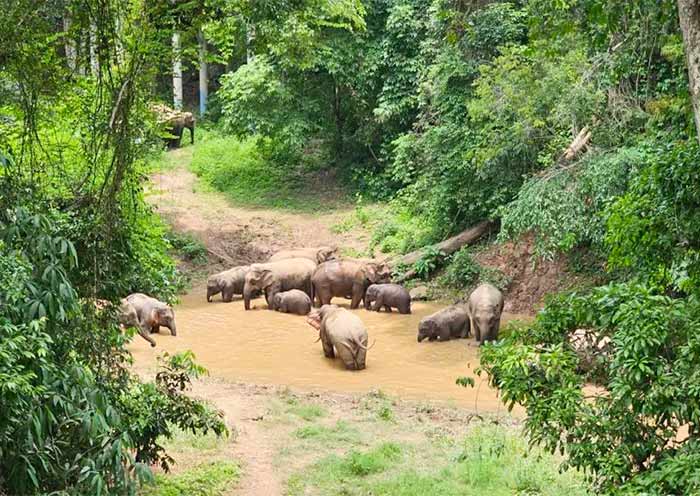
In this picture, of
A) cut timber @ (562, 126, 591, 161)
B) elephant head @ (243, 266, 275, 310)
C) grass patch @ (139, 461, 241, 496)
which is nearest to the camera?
grass patch @ (139, 461, 241, 496)

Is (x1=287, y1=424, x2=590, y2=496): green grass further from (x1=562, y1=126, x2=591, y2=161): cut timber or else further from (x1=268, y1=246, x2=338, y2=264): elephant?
(x1=268, y1=246, x2=338, y2=264): elephant

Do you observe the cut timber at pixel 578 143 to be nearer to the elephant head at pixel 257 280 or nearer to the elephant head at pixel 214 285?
the elephant head at pixel 257 280

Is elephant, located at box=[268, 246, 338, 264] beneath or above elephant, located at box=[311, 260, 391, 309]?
above

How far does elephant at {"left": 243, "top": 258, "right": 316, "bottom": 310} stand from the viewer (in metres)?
19.2

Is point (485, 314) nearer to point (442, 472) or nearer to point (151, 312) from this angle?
point (151, 312)

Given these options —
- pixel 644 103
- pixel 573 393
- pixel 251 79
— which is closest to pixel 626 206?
pixel 573 393

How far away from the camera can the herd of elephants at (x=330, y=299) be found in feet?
47.1

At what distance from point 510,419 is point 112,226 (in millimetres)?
6215

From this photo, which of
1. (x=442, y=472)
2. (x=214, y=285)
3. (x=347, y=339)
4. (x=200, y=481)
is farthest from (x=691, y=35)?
(x=214, y=285)

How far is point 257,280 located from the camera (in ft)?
63.4

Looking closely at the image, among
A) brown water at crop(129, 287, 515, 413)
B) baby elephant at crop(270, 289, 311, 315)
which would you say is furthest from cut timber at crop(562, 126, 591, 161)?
baby elephant at crop(270, 289, 311, 315)

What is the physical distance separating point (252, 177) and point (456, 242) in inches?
404

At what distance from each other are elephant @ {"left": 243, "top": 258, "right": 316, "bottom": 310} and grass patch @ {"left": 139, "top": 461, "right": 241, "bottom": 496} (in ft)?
32.0

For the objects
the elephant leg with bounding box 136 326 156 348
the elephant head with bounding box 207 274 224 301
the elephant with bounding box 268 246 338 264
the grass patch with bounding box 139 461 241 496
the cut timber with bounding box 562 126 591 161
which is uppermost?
the cut timber with bounding box 562 126 591 161
